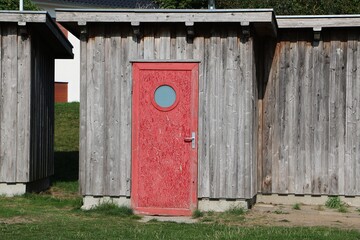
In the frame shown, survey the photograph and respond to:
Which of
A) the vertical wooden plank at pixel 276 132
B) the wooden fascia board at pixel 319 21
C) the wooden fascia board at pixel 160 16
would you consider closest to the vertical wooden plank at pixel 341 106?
the wooden fascia board at pixel 319 21

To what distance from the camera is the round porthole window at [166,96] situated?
48.4ft

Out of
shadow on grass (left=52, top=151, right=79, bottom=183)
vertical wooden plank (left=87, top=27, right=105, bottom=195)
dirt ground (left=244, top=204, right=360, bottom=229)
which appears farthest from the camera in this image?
shadow on grass (left=52, top=151, right=79, bottom=183)

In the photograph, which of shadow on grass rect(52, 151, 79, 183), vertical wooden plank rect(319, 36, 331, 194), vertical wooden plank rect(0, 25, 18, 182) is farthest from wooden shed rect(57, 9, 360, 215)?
shadow on grass rect(52, 151, 79, 183)

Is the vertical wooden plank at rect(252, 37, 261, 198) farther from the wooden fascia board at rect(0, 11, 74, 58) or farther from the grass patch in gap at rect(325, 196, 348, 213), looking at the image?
the wooden fascia board at rect(0, 11, 74, 58)

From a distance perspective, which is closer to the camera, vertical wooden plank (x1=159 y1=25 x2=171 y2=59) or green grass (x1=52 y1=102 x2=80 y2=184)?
vertical wooden plank (x1=159 y1=25 x2=171 y2=59)

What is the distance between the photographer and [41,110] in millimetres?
18234

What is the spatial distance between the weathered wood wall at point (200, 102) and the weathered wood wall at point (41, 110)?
2484 mm

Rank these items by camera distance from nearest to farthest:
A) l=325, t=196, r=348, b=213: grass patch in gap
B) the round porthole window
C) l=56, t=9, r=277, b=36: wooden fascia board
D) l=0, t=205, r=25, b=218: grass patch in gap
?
l=0, t=205, r=25, b=218: grass patch in gap, l=56, t=9, r=277, b=36: wooden fascia board, the round porthole window, l=325, t=196, r=348, b=213: grass patch in gap

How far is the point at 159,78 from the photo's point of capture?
48.4ft

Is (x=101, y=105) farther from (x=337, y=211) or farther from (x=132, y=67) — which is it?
(x=337, y=211)

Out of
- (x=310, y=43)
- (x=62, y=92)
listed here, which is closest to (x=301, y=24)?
(x=310, y=43)

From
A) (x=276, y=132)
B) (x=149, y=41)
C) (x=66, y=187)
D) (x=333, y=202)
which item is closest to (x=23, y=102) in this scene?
(x=66, y=187)

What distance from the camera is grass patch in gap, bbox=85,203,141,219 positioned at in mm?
14195

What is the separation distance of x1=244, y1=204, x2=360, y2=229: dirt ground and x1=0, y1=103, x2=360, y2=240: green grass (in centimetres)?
30
